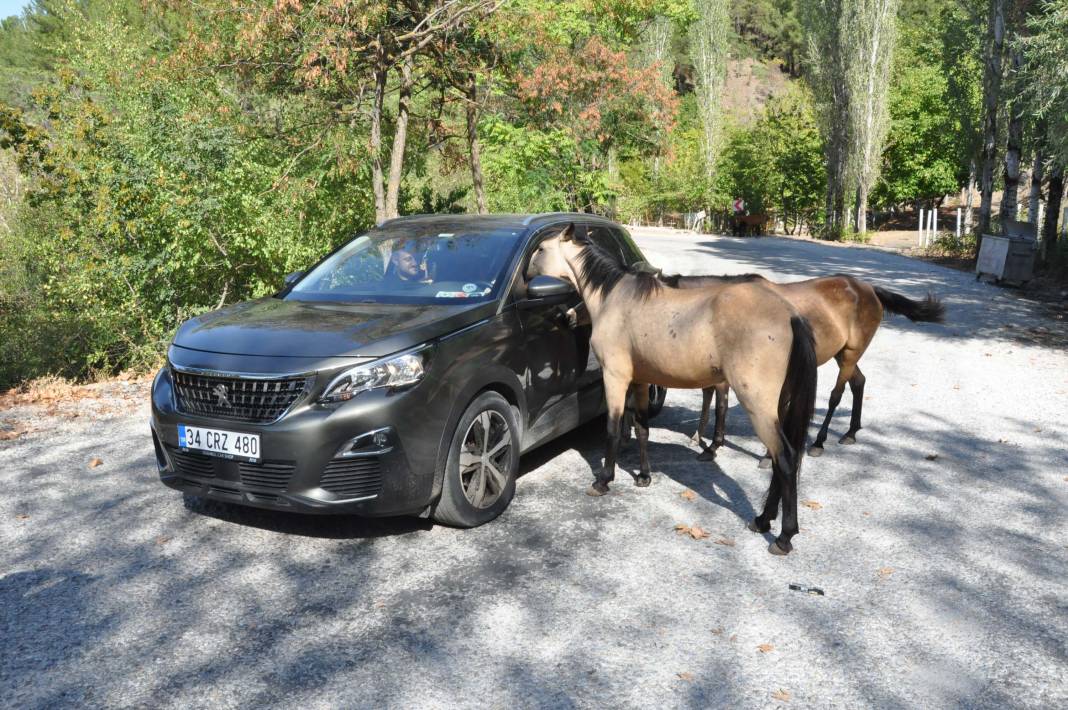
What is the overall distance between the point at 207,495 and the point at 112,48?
1517 centimetres

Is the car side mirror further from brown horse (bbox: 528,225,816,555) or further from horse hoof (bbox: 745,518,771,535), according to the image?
horse hoof (bbox: 745,518,771,535)

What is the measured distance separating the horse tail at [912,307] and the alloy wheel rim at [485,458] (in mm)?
3250

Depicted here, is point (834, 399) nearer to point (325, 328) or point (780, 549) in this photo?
point (780, 549)

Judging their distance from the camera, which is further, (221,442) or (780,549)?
(780,549)

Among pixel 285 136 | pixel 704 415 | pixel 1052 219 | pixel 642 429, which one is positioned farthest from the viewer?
pixel 1052 219

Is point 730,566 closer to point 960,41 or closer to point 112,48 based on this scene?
point 112,48

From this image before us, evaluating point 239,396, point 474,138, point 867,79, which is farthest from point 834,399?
point 867,79

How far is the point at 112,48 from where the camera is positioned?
16094 mm

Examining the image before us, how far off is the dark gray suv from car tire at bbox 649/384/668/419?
64.8 inches

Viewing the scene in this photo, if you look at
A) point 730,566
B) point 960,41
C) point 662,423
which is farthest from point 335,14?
point 960,41

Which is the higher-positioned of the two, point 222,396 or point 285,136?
point 285,136

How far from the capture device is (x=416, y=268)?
18.2 ft

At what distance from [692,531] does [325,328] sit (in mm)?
2505

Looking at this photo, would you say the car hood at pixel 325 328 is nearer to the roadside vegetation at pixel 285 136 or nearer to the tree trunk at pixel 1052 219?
the roadside vegetation at pixel 285 136
